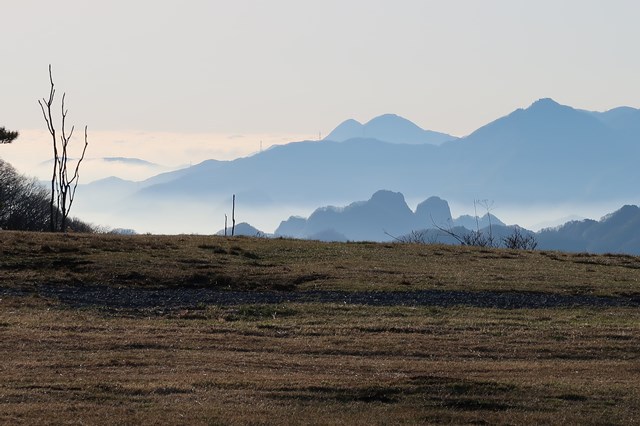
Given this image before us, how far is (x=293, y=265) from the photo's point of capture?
36781 millimetres

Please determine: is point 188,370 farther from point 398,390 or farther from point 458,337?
point 458,337

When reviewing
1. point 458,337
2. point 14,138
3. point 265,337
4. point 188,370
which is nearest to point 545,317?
point 458,337

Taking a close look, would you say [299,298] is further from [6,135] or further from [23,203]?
[23,203]

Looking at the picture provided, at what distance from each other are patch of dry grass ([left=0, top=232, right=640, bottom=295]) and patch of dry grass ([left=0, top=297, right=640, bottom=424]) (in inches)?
226

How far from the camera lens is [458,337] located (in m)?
21.8

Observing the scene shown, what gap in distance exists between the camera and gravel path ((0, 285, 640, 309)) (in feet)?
92.6

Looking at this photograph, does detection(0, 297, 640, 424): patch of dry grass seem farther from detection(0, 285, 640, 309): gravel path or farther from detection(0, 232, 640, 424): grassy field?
detection(0, 285, 640, 309): gravel path

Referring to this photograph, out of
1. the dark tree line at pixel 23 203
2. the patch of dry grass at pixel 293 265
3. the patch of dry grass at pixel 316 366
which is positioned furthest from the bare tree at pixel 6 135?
the dark tree line at pixel 23 203

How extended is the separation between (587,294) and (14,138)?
19.0 metres

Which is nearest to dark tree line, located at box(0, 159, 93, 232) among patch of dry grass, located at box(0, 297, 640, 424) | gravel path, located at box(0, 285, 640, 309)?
gravel path, located at box(0, 285, 640, 309)

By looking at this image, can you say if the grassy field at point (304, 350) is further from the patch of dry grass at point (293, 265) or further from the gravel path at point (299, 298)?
the gravel path at point (299, 298)

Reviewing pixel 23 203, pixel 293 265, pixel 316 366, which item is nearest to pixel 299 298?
pixel 293 265

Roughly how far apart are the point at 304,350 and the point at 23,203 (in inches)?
3201

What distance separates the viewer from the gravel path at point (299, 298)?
28.2m
